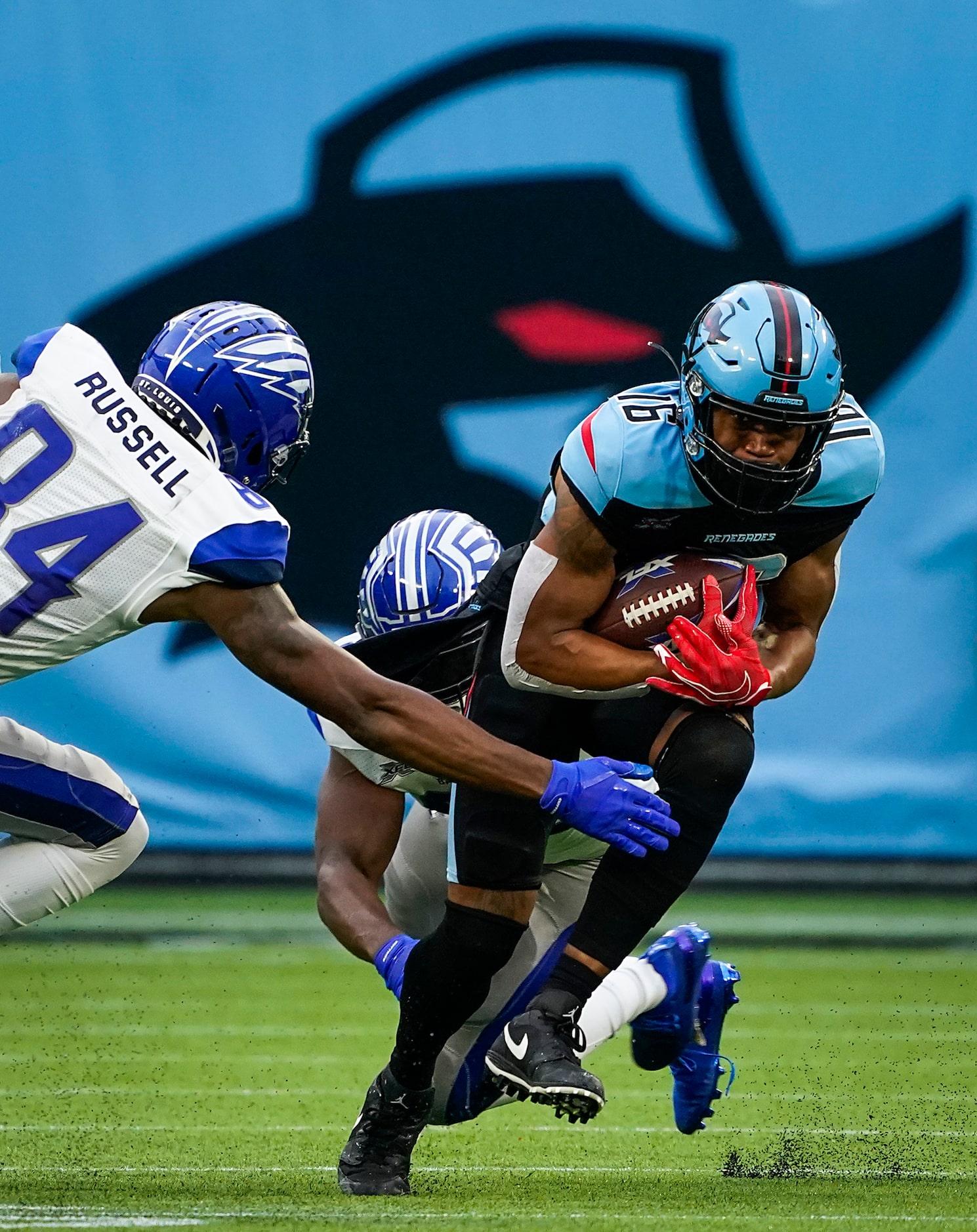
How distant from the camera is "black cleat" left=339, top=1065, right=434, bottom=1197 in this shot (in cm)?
384

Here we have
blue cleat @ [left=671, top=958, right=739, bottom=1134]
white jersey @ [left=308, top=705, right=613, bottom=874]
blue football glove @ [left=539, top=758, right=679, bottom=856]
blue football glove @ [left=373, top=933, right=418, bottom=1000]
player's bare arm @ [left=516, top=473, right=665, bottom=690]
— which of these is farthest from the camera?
white jersey @ [left=308, top=705, right=613, bottom=874]

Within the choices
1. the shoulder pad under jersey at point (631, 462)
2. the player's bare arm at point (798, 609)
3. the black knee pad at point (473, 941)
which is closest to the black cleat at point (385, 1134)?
the black knee pad at point (473, 941)

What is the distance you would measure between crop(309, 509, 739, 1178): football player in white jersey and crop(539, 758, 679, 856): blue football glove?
0.68 metres

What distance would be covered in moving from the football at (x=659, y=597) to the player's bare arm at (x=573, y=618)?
0.16ft

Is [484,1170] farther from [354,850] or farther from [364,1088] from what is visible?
[364,1088]

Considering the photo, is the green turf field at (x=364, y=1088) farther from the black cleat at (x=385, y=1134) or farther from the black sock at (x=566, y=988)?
the black sock at (x=566, y=988)

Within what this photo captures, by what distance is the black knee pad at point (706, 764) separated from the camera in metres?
3.57

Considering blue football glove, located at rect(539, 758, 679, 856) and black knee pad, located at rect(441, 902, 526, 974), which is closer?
blue football glove, located at rect(539, 758, 679, 856)

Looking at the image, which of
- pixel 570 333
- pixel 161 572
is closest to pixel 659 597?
pixel 161 572

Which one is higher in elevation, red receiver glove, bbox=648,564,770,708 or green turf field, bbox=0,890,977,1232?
red receiver glove, bbox=648,564,770,708

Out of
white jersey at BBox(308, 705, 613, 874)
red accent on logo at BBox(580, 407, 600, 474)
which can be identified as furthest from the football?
white jersey at BBox(308, 705, 613, 874)

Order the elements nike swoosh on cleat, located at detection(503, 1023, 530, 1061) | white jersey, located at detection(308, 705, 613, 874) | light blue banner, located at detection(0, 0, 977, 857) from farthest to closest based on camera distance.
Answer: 1. light blue banner, located at detection(0, 0, 977, 857)
2. white jersey, located at detection(308, 705, 613, 874)
3. nike swoosh on cleat, located at detection(503, 1023, 530, 1061)

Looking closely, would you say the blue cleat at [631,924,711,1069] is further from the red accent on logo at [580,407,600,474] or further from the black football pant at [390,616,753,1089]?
the red accent on logo at [580,407,600,474]

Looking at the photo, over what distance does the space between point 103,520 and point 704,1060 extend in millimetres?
1894
